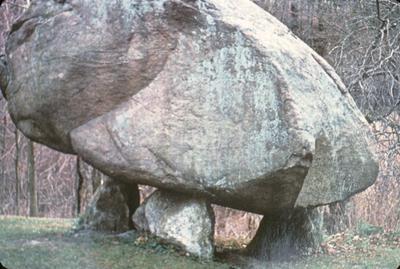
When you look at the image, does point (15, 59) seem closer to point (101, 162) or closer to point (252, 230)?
point (101, 162)

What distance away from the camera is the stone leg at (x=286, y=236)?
28.3 feet

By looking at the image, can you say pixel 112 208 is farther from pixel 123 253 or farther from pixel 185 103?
pixel 185 103

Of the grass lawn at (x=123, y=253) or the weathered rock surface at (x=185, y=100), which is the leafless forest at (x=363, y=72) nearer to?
the grass lawn at (x=123, y=253)

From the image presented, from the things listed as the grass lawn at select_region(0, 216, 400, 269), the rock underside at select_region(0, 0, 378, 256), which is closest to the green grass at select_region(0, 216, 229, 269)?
the grass lawn at select_region(0, 216, 400, 269)

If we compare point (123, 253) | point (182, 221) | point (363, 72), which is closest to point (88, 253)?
point (123, 253)

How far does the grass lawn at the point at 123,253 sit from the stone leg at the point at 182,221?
0.44ft

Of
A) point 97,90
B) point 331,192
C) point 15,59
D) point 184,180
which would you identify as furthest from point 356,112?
point 15,59

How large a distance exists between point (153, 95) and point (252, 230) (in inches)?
133

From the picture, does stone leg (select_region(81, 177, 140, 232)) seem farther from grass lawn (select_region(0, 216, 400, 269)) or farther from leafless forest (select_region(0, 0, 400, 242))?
leafless forest (select_region(0, 0, 400, 242))

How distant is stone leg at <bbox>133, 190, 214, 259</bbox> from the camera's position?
25.4ft

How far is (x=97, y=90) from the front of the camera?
25.7 feet

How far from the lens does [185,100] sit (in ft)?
25.3

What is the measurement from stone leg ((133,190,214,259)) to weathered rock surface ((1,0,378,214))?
0.71ft

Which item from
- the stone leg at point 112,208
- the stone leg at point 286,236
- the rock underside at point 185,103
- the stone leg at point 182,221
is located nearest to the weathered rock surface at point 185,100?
the rock underside at point 185,103
